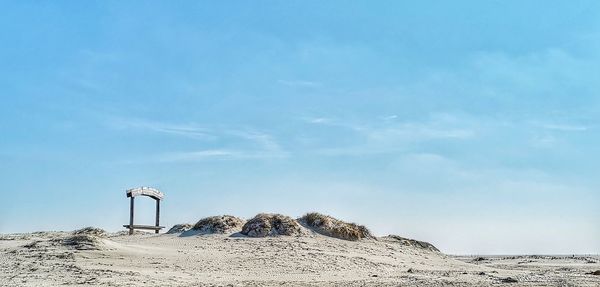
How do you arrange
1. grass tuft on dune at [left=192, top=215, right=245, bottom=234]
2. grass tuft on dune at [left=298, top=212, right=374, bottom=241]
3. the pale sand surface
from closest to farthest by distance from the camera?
1. the pale sand surface
2. grass tuft on dune at [left=192, top=215, right=245, bottom=234]
3. grass tuft on dune at [left=298, top=212, right=374, bottom=241]

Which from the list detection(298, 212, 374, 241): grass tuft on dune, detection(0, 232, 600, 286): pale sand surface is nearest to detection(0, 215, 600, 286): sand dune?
detection(0, 232, 600, 286): pale sand surface

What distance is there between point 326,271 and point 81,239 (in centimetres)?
706

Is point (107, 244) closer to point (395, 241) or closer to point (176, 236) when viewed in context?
point (176, 236)

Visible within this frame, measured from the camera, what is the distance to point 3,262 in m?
17.2

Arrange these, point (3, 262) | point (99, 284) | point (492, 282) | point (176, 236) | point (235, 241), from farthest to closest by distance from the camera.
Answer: point (176, 236) → point (235, 241) → point (492, 282) → point (3, 262) → point (99, 284)

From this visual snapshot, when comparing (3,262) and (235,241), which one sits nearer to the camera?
(3,262)

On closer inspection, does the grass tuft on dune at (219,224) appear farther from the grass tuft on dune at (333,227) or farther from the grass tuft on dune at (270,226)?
the grass tuft on dune at (333,227)

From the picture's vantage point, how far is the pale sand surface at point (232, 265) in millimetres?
16297

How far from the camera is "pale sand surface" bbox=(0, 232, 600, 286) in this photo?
16.3 meters

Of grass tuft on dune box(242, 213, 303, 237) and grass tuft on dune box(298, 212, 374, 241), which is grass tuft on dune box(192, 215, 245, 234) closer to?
grass tuft on dune box(242, 213, 303, 237)

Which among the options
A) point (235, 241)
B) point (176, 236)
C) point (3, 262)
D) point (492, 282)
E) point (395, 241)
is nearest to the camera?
point (3, 262)

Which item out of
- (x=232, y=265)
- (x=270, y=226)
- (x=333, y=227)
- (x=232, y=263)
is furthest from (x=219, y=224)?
(x=232, y=265)

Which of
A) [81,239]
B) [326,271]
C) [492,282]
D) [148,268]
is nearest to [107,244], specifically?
[81,239]

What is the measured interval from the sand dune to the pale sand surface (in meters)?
0.02
